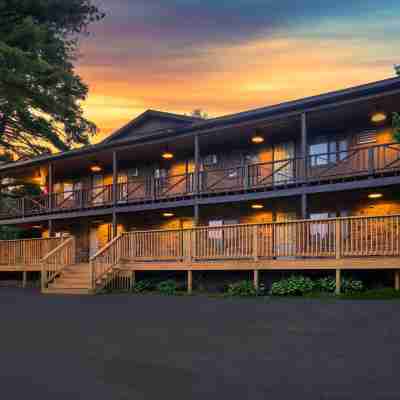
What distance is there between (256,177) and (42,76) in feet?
45.5

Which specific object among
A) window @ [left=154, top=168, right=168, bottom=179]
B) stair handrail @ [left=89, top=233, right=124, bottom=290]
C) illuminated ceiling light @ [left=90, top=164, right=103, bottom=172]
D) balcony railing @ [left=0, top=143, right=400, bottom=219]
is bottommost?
stair handrail @ [left=89, top=233, right=124, bottom=290]

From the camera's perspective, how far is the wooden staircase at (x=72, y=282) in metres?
20.8

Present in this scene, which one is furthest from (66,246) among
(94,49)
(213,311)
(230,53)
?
(94,49)

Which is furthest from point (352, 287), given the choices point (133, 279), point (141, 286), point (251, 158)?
point (251, 158)

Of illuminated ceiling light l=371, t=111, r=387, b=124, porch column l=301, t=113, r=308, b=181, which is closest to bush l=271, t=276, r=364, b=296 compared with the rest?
porch column l=301, t=113, r=308, b=181

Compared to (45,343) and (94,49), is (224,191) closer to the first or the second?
(45,343)

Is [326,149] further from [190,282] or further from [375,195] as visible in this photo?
[190,282]

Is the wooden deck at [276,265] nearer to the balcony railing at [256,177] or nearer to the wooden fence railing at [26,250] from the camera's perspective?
the balcony railing at [256,177]

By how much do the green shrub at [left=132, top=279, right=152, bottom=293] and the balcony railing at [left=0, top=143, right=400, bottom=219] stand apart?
4.65 m

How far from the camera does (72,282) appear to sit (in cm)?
2153

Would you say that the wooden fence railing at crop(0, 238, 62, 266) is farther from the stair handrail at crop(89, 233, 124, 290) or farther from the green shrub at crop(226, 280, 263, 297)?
the green shrub at crop(226, 280, 263, 297)

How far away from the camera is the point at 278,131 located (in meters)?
23.3

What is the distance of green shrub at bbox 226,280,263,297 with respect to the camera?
17.9 metres

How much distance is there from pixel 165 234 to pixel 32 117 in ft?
65.5
